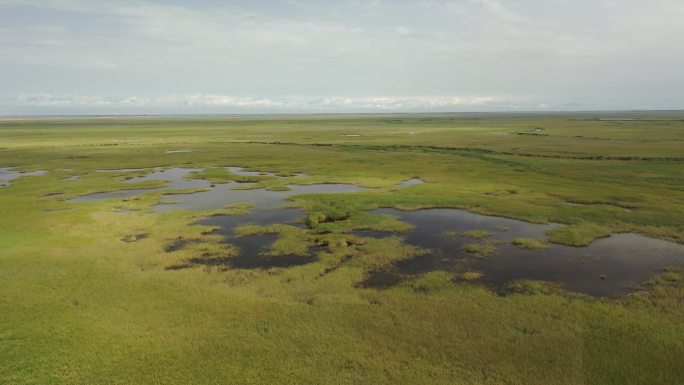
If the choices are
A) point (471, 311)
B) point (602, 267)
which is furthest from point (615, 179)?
point (471, 311)

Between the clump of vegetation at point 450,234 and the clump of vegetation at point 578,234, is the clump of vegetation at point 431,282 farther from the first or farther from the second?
the clump of vegetation at point 578,234

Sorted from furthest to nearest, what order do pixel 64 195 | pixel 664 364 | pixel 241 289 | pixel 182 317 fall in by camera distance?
1. pixel 64 195
2. pixel 241 289
3. pixel 182 317
4. pixel 664 364

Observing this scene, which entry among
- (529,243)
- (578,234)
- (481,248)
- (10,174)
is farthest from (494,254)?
(10,174)

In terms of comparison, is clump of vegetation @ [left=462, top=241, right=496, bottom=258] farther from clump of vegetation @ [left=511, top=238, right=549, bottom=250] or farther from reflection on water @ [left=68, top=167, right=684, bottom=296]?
clump of vegetation @ [left=511, top=238, right=549, bottom=250]

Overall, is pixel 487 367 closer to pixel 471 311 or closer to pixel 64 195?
pixel 471 311

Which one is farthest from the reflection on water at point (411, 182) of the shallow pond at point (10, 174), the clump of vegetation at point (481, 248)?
the shallow pond at point (10, 174)

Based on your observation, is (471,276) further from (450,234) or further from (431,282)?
(450,234)
